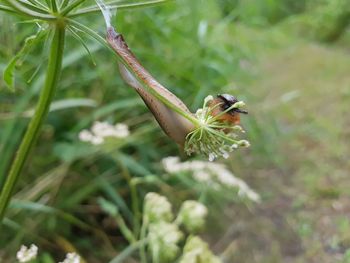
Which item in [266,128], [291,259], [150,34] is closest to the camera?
[291,259]

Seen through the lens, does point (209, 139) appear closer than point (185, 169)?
Yes

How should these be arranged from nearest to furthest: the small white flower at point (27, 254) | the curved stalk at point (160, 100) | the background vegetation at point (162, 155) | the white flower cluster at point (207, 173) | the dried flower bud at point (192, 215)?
the curved stalk at point (160, 100)
the small white flower at point (27, 254)
the dried flower bud at point (192, 215)
the white flower cluster at point (207, 173)
the background vegetation at point (162, 155)

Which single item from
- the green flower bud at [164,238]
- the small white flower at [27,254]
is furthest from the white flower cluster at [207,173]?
the small white flower at [27,254]

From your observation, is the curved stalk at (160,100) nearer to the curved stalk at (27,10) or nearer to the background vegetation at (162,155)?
the curved stalk at (27,10)

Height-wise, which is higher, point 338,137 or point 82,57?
point 82,57

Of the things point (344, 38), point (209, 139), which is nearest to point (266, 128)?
point (209, 139)

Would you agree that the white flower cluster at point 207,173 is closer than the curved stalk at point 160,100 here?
No

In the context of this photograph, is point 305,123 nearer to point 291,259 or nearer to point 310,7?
point 291,259
